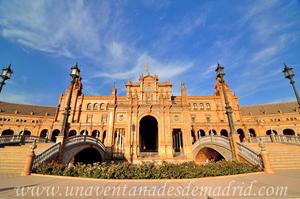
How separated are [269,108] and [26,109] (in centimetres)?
8371

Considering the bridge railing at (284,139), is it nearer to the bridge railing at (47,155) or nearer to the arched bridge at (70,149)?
the arched bridge at (70,149)

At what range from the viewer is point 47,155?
10859 mm

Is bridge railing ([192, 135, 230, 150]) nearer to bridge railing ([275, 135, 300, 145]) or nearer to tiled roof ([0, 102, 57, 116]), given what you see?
bridge railing ([275, 135, 300, 145])

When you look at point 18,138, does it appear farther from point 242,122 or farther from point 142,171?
point 242,122

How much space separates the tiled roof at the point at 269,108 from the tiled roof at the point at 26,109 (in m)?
68.9

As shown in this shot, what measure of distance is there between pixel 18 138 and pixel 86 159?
863 cm

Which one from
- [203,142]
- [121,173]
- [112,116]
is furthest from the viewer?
[112,116]

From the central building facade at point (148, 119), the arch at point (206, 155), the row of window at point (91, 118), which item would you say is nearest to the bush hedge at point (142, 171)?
the arch at point (206, 155)

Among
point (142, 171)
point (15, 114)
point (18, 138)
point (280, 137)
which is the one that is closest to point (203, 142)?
point (280, 137)

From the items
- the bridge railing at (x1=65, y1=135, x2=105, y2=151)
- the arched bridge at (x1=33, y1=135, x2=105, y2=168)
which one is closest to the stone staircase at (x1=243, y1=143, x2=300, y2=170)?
the arched bridge at (x1=33, y1=135, x2=105, y2=168)

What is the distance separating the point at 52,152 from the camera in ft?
38.1

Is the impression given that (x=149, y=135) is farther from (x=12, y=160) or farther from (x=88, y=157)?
(x=12, y=160)

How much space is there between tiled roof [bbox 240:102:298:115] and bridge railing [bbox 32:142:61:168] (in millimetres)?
55027

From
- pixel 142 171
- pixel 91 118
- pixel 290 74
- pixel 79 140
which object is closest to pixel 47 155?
pixel 79 140
